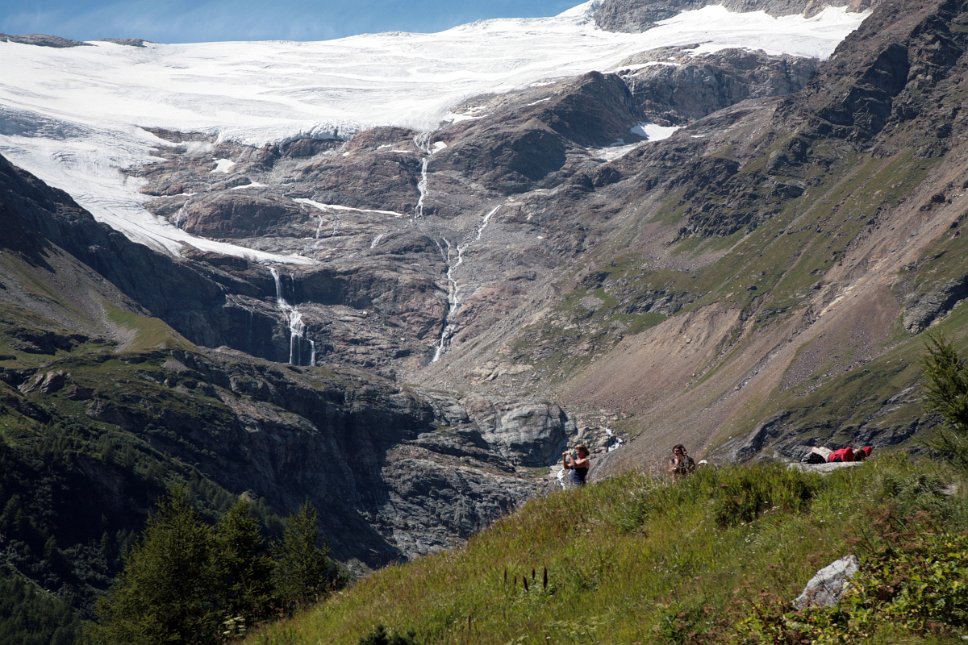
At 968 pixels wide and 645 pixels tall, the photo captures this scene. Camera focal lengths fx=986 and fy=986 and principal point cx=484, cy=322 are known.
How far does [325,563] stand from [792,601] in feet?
152

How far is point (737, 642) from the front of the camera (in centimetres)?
1056

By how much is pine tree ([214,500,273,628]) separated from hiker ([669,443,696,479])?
1952cm

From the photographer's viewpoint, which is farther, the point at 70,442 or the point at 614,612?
the point at 70,442

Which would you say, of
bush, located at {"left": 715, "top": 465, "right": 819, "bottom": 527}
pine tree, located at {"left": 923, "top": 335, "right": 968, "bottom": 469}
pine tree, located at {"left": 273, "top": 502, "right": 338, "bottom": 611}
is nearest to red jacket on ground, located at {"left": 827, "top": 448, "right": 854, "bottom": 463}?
pine tree, located at {"left": 923, "top": 335, "right": 968, "bottom": 469}

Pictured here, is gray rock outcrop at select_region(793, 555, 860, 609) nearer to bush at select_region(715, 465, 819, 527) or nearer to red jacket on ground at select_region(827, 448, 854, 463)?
bush at select_region(715, 465, 819, 527)

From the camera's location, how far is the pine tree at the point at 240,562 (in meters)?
37.0

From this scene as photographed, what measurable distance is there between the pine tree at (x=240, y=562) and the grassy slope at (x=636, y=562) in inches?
788

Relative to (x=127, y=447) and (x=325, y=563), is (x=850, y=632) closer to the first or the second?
(x=325, y=563)

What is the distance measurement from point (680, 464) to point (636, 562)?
5.54m

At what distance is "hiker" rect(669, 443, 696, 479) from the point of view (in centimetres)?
1767

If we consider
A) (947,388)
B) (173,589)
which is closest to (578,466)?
(947,388)

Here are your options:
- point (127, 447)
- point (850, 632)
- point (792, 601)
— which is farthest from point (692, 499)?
point (127, 447)

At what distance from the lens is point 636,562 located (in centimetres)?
1383

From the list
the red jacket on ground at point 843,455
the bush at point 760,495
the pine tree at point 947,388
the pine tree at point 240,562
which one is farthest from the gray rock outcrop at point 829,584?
the pine tree at point 240,562
